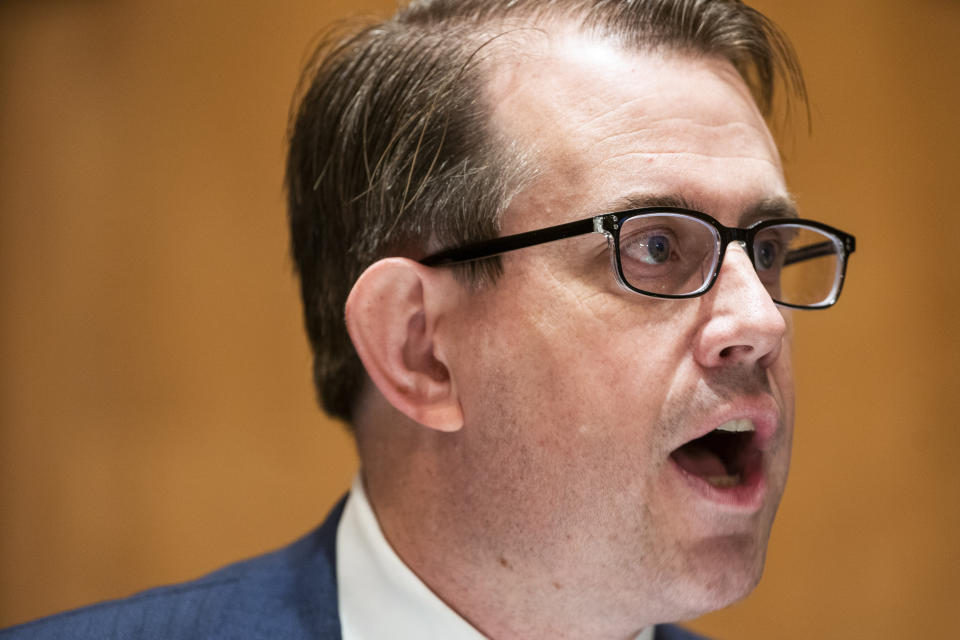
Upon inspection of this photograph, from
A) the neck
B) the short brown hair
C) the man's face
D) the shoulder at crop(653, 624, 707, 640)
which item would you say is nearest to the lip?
the man's face

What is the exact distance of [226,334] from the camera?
2430 mm

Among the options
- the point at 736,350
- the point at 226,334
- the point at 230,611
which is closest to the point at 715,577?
the point at 736,350

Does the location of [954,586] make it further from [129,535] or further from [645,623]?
[129,535]

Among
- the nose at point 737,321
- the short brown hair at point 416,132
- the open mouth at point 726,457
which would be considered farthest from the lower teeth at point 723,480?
the short brown hair at point 416,132

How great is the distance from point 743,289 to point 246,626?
0.83 metres

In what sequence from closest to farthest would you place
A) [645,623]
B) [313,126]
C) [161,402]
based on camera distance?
[645,623]
[313,126]
[161,402]

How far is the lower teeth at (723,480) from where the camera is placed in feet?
4.34

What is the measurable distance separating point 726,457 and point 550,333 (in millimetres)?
339

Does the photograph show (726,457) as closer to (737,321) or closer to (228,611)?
A: (737,321)

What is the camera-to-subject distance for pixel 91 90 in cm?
243

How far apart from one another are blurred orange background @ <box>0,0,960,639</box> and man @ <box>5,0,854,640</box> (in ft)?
3.10

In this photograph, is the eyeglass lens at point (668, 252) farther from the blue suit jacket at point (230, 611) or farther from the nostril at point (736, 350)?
the blue suit jacket at point (230, 611)

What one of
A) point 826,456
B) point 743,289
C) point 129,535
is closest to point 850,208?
point 826,456

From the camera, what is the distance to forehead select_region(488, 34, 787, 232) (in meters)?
1.27
